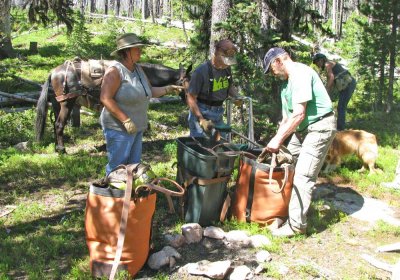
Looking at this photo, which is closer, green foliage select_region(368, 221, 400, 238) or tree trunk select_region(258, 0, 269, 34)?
green foliage select_region(368, 221, 400, 238)

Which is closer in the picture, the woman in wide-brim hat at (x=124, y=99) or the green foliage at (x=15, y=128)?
the woman in wide-brim hat at (x=124, y=99)

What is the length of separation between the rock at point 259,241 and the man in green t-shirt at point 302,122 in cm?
23

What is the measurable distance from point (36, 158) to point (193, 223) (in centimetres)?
395

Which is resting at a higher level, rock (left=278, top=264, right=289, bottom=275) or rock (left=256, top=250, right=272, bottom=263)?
rock (left=256, top=250, right=272, bottom=263)

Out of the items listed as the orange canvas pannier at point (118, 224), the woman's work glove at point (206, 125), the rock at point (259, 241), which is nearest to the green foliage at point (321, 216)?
the rock at point (259, 241)

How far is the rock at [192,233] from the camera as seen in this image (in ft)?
15.3

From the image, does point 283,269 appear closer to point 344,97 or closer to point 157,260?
point 157,260

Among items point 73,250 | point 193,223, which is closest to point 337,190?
point 193,223

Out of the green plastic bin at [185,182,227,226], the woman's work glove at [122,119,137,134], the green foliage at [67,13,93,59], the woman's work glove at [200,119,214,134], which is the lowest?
the green plastic bin at [185,182,227,226]

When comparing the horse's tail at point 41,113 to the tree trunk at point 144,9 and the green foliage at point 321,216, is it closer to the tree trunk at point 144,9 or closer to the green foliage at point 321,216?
the green foliage at point 321,216

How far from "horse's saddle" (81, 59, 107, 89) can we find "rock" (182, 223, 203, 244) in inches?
166

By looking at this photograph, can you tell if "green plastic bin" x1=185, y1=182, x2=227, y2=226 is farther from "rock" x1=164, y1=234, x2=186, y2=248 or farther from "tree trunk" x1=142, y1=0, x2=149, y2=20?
"tree trunk" x1=142, y1=0, x2=149, y2=20

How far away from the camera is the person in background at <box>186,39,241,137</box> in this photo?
536 cm

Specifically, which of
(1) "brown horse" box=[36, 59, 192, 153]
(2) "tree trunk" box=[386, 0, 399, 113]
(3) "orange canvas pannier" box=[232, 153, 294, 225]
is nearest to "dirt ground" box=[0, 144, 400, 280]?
(3) "orange canvas pannier" box=[232, 153, 294, 225]
